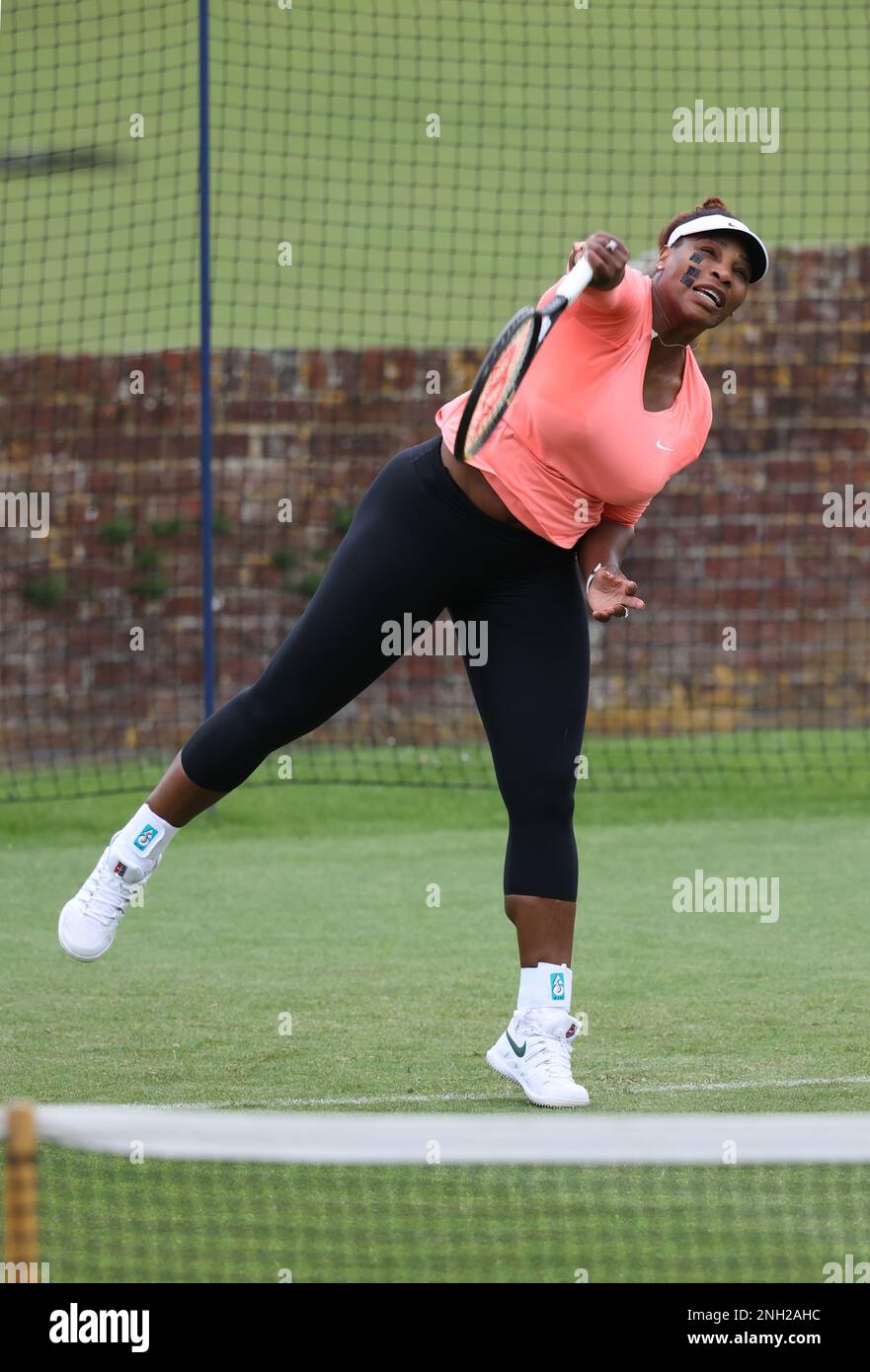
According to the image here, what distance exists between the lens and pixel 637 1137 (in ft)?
9.06

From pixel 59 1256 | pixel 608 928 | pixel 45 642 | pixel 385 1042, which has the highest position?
pixel 45 642

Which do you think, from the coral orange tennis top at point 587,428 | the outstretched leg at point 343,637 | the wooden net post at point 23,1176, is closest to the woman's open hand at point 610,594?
the coral orange tennis top at point 587,428

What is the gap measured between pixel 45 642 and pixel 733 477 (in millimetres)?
Result: 3892

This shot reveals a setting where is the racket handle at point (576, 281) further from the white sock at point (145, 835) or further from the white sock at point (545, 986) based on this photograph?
the white sock at point (145, 835)

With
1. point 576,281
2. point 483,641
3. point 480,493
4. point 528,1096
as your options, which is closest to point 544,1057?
point 528,1096

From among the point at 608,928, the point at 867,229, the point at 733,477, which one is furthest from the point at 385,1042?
the point at 867,229

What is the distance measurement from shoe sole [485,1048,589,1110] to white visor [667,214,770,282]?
1.77 meters

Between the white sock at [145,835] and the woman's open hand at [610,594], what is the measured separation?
1.16m

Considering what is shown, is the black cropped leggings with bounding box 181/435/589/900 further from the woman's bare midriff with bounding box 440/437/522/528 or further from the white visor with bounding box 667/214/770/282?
the white visor with bounding box 667/214/770/282

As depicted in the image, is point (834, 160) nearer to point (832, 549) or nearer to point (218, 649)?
point (832, 549)

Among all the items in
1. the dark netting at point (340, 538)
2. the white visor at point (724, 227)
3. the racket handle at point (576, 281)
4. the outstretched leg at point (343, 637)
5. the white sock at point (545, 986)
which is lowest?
the white sock at point (545, 986)

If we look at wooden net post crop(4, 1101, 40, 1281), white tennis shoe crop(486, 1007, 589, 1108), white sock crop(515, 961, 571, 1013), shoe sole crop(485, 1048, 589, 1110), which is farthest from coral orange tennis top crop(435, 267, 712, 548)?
wooden net post crop(4, 1101, 40, 1281)

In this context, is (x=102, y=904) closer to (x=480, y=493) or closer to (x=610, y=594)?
(x=480, y=493)

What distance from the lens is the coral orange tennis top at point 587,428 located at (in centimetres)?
409
